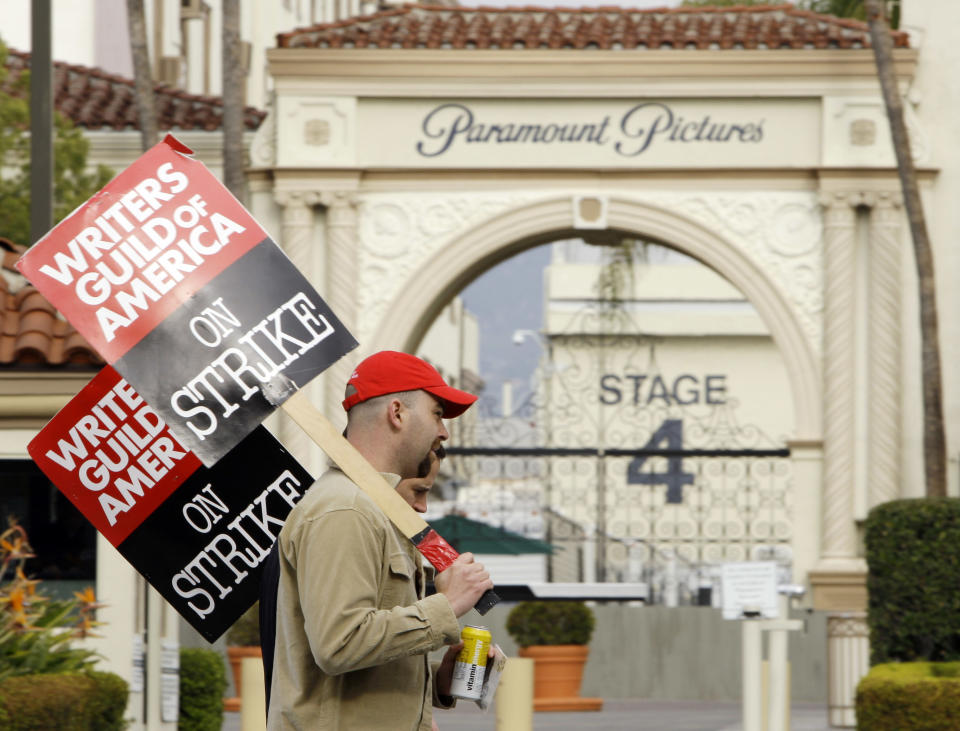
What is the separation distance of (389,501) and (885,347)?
1582 cm

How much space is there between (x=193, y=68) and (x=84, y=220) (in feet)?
94.5

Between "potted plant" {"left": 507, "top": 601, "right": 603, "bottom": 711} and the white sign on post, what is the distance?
8.30 m

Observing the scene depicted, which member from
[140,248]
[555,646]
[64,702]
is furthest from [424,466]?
[555,646]

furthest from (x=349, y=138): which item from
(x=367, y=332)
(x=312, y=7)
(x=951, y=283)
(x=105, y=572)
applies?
(x=312, y=7)

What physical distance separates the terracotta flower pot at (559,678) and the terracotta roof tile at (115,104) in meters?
7.39

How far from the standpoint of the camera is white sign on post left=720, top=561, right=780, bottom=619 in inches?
376

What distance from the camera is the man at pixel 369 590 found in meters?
3.54

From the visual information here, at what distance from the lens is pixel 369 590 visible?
357 cm

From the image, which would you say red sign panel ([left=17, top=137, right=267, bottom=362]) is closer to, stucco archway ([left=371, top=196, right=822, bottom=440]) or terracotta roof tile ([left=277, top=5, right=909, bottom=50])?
stucco archway ([left=371, top=196, right=822, bottom=440])

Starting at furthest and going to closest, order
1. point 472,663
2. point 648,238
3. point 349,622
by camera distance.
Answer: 1. point 648,238
2. point 472,663
3. point 349,622

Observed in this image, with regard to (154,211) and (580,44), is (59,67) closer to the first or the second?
(580,44)

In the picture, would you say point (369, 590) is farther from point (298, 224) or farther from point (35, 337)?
point (298, 224)

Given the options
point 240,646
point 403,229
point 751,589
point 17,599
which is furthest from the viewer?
point 403,229

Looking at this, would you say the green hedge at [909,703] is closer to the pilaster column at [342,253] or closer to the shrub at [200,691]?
the shrub at [200,691]
